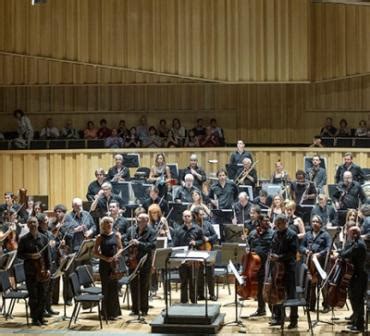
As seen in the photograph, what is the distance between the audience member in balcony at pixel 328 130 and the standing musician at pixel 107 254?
7.98 meters

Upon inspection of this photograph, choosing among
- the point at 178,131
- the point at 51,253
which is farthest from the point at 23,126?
the point at 51,253

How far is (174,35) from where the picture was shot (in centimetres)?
1948

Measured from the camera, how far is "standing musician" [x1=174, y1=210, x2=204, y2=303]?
1352 cm

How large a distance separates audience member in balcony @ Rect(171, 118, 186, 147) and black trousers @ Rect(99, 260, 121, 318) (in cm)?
730

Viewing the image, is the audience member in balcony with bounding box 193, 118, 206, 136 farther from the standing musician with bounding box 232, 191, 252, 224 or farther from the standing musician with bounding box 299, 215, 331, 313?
the standing musician with bounding box 299, 215, 331, 313

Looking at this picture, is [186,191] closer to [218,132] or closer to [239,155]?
[239,155]

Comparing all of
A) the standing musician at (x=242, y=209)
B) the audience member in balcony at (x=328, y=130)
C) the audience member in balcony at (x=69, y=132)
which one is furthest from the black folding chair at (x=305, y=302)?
the audience member in balcony at (x=69, y=132)

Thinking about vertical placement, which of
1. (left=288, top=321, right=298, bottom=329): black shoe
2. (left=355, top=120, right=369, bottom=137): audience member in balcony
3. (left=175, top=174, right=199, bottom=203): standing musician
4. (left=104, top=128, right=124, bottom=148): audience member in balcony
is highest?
(left=355, top=120, right=369, bottom=137): audience member in balcony

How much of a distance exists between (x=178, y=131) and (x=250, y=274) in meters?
8.26

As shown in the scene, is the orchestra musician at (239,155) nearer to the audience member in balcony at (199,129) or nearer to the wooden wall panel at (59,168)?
the wooden wall panel at (59,168)

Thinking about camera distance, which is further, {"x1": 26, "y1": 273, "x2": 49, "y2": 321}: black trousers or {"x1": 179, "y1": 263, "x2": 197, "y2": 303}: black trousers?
{"x1": 179, "y1": 263, "x2": 197, "y2": 303}: black trousers

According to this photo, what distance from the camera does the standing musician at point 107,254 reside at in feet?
42.1

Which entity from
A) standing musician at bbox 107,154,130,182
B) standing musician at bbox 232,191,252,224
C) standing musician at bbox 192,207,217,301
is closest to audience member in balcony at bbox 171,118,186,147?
standing musician at bbox 107,154,130,182

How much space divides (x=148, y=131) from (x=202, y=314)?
343 inches
